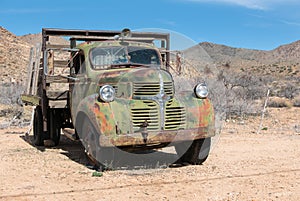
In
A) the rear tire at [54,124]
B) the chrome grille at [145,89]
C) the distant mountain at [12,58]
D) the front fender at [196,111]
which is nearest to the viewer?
the chrome grille at [145,89]

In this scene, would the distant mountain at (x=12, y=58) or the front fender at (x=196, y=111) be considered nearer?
the front fender at (x=196, y=111)

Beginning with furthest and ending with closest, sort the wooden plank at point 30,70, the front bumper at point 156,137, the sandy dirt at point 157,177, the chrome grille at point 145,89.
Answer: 1. the wooden plank at point 30,70
2. the chrome grille at point 145,89
3. the front bumper at point 156,137
4. the sandy dirt at point 157,177

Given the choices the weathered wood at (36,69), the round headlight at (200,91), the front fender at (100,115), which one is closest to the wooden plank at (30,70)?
the weathered wood at (36,69)

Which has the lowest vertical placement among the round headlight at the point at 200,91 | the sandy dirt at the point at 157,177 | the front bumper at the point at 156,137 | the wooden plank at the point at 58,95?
the sandy dirt at the point at 157,177

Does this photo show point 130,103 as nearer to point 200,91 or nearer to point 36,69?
point 200,91

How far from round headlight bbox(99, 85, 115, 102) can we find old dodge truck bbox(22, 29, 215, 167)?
0.02 metres

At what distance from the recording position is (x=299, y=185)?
667 centimetres

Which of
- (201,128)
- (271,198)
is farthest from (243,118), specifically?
(271,198)

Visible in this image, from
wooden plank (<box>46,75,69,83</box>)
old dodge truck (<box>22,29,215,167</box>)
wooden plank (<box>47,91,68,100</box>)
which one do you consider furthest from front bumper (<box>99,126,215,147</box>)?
wooden plank (<box>47,91,68,100</box>)

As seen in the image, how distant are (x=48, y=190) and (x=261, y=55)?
10676 centimetres

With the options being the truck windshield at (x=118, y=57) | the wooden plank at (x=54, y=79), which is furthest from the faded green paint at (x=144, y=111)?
the wooden plank at (x=54, y=79)

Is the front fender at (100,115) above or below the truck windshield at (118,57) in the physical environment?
below

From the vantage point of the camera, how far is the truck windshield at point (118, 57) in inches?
335

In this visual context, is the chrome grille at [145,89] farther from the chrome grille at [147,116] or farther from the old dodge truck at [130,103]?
the chrome grille at [147,116]
